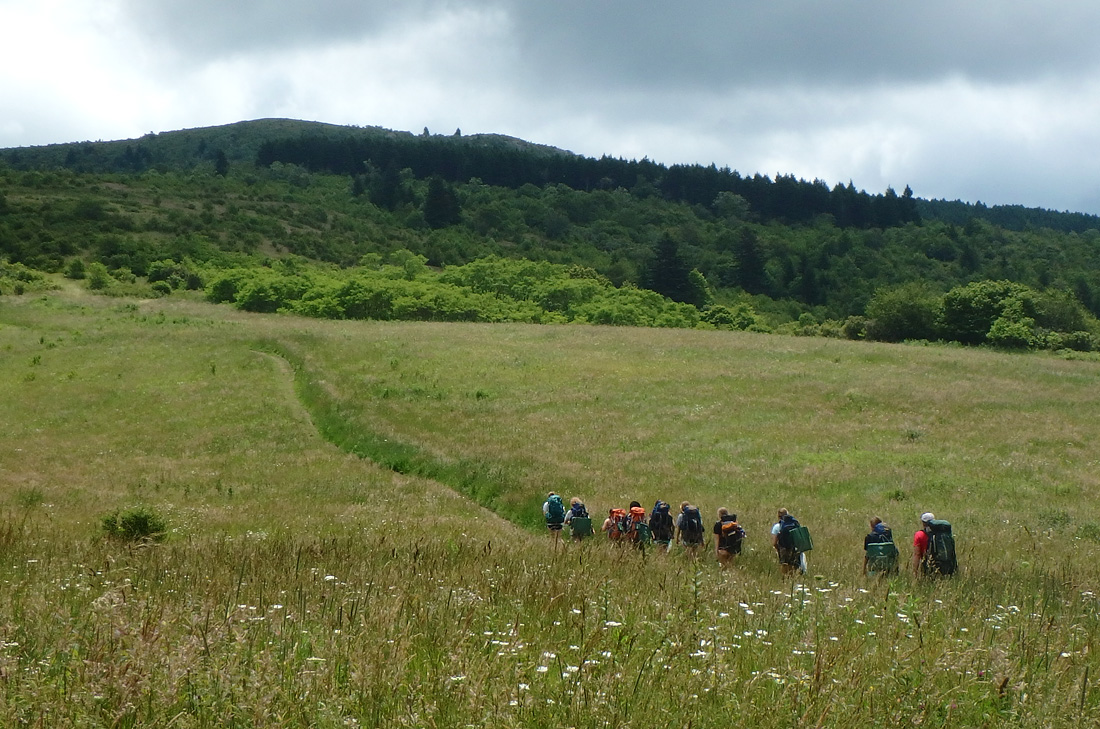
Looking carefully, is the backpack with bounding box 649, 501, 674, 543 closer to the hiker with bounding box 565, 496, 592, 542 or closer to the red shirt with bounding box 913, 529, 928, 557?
the hiker with bounding box 565, 496, 592, 542

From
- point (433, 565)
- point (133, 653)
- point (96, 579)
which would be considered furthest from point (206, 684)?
point (433, 565)

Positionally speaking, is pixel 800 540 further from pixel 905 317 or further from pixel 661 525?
pixel 905 317

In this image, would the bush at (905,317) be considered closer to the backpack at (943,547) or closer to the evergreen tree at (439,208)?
the backpack at (943,547)

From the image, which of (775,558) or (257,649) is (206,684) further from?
(775,558)

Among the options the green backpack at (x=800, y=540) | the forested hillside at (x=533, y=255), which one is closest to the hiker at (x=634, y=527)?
the green backpack at (x=800, y=540)

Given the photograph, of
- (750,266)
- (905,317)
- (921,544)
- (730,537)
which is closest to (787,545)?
(730,537)

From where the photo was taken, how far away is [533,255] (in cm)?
14388

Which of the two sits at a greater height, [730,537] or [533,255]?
[533,255]

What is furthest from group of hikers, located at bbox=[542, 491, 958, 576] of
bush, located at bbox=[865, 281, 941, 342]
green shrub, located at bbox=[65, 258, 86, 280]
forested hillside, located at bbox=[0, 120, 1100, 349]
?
green shrub, located at bbox=[65, 258, 86, 280]

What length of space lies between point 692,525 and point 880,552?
3.11 meters

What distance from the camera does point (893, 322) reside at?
86.2 metres

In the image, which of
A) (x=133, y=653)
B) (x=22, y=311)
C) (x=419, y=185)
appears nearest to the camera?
(x=133, y=653)

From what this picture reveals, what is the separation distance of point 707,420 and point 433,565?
28.8 meters

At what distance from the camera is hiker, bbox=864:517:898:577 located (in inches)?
518
